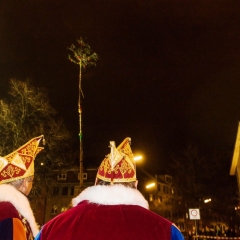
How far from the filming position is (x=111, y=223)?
8.77 feet

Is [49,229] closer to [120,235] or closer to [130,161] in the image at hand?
[120,235]

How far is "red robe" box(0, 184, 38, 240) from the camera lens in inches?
140

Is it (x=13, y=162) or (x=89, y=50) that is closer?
(x=13, y=162)

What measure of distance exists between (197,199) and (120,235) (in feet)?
117

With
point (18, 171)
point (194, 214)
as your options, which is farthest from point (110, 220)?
point (194, 214)

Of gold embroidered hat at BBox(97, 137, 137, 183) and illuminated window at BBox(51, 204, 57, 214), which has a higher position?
illuminated window at BBox(51, 204, 57, 214)

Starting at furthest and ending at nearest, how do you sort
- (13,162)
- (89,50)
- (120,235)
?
(89,50) → (13,162) → (120,235)

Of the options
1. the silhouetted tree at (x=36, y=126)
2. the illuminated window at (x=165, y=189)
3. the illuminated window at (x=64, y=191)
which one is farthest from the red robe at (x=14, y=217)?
the illuminated window at (x=165, y=189)

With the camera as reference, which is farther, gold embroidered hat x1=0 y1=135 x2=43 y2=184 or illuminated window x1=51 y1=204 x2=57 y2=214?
illuminated window x1=51 y1=204 x2=57 y2=214

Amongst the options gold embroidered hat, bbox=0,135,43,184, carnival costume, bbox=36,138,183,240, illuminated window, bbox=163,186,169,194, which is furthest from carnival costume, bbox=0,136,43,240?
illuminated window, bbox=163,186,169,194

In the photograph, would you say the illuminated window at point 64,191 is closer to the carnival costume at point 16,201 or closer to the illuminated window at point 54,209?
the illuminated window at point 54,209

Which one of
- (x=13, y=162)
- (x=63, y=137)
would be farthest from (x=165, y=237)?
Result: (x=63, y=137)

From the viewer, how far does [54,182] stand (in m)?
22.7

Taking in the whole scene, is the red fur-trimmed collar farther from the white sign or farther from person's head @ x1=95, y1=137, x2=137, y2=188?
the white sign
